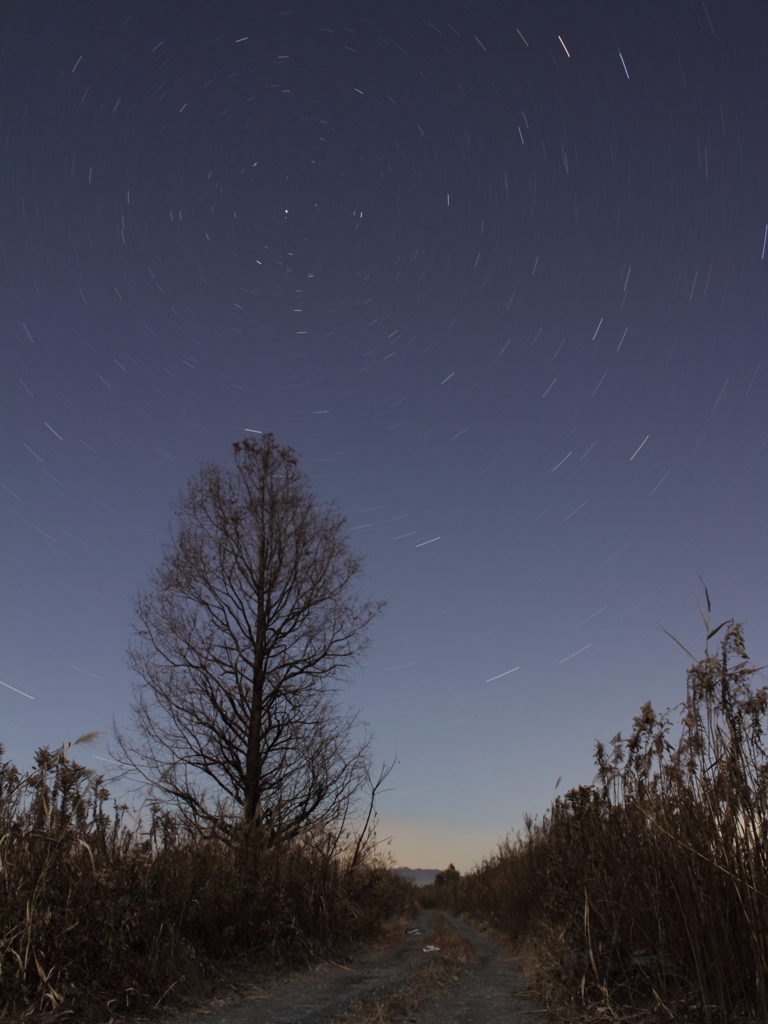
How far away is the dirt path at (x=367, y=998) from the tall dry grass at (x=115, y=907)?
0.52 meters

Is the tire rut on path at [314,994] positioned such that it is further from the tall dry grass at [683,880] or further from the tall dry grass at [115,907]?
the tall dry grass at [683,880]

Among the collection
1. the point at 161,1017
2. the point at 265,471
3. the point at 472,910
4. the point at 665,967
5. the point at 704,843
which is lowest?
the point at 472,910

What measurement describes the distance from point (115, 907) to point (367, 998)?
2.94 meters

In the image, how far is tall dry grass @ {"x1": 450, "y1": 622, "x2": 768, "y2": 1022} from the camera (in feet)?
13.8

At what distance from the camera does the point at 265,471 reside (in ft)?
49.9

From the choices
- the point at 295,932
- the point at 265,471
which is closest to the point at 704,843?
the point at 295,932

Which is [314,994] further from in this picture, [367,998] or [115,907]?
[115,907]

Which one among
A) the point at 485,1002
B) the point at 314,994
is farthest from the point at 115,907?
the point at 485,1002

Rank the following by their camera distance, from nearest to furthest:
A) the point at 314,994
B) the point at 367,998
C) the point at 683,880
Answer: the point at 683,880 < the point at 367,998 < the point at 314,994

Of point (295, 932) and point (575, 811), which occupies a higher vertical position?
point (575, 811)

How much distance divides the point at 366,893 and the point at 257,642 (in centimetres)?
539

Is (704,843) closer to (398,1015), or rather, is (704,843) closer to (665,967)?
(665,967)

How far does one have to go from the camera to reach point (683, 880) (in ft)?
15.5

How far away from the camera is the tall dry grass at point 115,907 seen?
5.11 m
